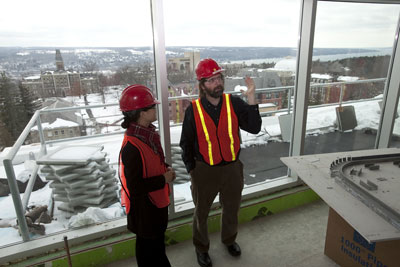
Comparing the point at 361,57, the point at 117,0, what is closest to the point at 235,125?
the point at 117,0

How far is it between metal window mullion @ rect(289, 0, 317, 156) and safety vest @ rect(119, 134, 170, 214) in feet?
5.81

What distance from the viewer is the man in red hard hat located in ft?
6.08

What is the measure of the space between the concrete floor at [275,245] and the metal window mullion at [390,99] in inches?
54.7

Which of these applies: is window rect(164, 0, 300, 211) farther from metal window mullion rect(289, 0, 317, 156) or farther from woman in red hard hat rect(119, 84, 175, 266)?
woman in red hard hat rect(119, 84, 175, 266)

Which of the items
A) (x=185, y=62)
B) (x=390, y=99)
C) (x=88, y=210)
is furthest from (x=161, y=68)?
(x=390, y=99)

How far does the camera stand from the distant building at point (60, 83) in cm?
191

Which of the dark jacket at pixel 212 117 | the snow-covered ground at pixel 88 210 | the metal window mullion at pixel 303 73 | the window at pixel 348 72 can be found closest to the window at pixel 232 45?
the metal window mullion at pixel 303 73

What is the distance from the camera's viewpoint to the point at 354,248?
192 cm

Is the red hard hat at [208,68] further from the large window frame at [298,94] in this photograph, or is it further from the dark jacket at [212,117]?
the large window frame at [298,94]

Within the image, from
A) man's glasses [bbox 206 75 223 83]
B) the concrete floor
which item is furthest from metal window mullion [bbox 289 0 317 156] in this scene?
man's glasses [bbox 206 75 223 83]

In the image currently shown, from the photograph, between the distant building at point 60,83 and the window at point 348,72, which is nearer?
the distant building at point 60,83

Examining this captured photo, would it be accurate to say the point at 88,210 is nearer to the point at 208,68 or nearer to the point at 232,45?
the point at 208,68

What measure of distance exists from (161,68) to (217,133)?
676mm

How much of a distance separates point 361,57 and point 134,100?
3.03 meters
